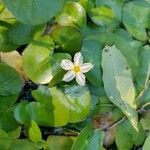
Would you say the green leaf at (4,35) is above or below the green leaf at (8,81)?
above

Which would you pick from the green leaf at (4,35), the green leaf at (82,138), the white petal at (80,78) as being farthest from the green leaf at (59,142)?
the green leaf at (4,35)

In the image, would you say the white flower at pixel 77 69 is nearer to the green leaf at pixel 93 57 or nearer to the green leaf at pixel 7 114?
the green leaf at pixel 93 57

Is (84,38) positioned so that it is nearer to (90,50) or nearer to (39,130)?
(90,50)

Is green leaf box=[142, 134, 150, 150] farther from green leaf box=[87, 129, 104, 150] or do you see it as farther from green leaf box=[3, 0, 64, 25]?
green leaf box=[3, 0, 64, 25]

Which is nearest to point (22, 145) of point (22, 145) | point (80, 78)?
point (22, 145)

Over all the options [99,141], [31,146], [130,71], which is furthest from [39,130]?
[130,71]

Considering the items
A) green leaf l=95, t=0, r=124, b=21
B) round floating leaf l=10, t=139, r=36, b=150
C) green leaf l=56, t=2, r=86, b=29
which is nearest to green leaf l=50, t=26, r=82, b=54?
green leaf l=56, t=2, r=86, b=29

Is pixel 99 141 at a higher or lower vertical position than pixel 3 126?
lower
